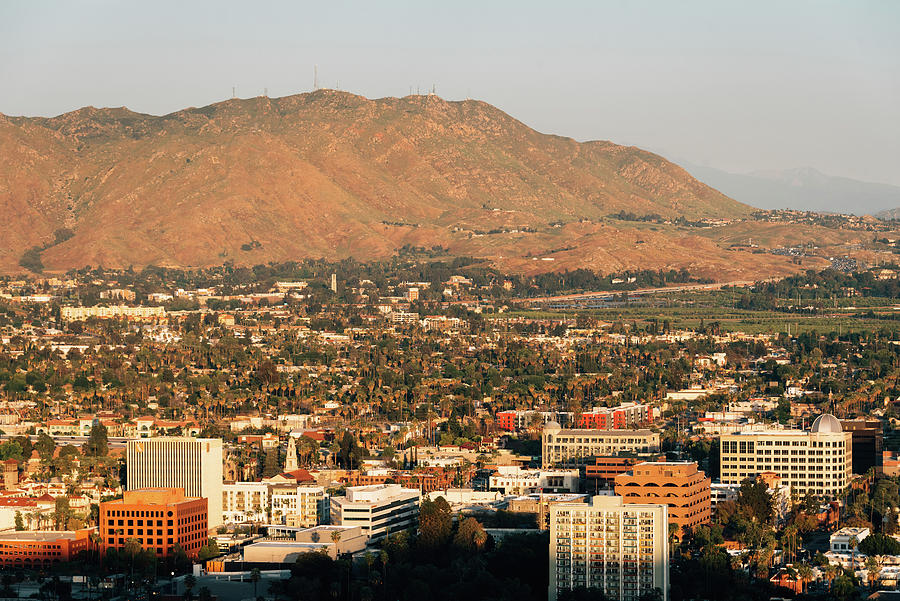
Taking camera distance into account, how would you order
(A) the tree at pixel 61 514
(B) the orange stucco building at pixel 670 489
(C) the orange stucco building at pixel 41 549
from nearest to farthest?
(C) the orange stucco building at pixel 41 549, (B) the orange stucco building at pixel 670 489, (A) the tree at pixel 61 514

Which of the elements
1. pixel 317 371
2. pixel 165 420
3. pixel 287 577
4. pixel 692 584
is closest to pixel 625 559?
pixel 692 584

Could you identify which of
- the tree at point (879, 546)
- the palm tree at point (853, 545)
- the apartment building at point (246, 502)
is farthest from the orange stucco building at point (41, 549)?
the tree at point (879, 546)

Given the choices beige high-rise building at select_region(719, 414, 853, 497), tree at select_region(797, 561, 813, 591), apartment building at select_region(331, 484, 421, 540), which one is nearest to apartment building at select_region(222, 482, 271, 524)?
apartment building at select_region(331, 484, 421, 540)

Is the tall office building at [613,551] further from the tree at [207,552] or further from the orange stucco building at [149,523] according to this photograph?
the orange stucco building at [149,523]

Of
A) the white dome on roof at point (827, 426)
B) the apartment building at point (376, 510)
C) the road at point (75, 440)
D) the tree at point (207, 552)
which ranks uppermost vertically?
the white dome on roof at point (827, 426)

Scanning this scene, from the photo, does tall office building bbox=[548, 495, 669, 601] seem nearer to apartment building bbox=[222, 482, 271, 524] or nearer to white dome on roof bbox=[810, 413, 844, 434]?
apartment building bbox=[222, 482, 271, 524]

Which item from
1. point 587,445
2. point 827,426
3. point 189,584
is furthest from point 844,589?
point 587,445

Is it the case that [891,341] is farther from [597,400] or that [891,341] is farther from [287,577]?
[287,577]
